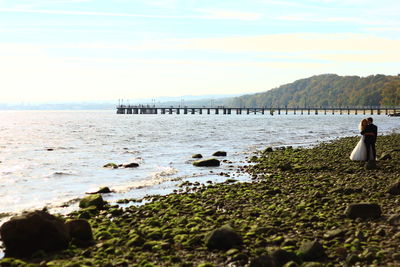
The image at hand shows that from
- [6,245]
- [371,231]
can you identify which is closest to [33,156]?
[6,245]

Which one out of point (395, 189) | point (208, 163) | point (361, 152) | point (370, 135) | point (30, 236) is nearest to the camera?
point (30, 236)

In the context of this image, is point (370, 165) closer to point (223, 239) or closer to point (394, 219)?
point (394, 219)

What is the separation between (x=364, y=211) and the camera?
10445 millimetres

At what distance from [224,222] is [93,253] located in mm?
3338

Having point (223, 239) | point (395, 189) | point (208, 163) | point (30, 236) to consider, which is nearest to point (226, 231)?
point (223, 239)

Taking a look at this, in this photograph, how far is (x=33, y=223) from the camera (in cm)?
929

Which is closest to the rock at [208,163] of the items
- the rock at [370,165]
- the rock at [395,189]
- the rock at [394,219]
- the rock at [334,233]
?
the rock at [370,165]

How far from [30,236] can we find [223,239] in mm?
4056

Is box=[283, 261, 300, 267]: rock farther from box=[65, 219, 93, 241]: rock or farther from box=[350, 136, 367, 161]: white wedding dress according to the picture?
box=[350, 136, 367, 161]: white wedding dress

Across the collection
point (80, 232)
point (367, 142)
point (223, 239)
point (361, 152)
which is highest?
point (367, 142)

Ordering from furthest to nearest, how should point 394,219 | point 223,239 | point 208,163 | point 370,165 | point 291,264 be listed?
point 208,163, point 370,165, point 394,219, point 223,239, point 291,264

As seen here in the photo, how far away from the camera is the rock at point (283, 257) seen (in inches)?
299

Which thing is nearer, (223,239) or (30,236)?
(223,239)

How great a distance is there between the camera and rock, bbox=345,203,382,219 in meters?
10.4
